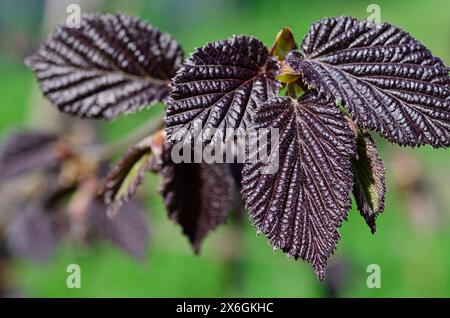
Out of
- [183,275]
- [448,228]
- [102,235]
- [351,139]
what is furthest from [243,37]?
[448,228]

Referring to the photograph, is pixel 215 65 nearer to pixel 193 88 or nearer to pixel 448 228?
pixel 193 88

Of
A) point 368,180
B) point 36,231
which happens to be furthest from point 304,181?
point 36,231

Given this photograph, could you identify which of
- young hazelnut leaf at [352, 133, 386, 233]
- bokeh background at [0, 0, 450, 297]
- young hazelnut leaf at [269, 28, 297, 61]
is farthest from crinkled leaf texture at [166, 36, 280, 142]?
bokeh background at [0, 0, 450, 297]

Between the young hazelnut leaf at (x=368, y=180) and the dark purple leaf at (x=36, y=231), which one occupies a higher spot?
the dark purple leaf at (x=36, y=231)

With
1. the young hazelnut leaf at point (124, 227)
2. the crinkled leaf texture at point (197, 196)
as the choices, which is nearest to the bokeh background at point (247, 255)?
the young hazelnut leaf at point (124, 227)

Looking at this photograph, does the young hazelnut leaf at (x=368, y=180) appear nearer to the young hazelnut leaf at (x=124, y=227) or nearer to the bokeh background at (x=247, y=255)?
the bokeh background at (x=247, y=255)

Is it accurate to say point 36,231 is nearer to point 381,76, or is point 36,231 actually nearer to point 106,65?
point 106,65

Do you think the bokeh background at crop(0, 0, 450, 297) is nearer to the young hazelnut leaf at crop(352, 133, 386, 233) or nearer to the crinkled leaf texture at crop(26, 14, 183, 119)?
the crinkled leaf texture at crop(26, 14, 183, 119)
